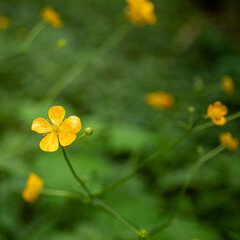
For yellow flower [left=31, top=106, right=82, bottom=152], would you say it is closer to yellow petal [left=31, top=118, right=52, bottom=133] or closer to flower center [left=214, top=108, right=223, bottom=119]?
yellow petal [left=31, top=118, right=52, bottom=133]

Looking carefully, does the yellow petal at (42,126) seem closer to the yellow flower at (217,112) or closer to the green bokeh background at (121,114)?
the green bokeh background at (121,114)

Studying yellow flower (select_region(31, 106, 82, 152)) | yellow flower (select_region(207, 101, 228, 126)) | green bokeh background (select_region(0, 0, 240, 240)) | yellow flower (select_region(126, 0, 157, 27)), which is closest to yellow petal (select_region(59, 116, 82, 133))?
yellow flower (select_region(31, 106, 82, 152))

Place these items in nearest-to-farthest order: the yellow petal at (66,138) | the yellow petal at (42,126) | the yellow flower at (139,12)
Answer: the yellow petal at (66,138), the yellow petal at (42,126), the yellow flower at (139,12)

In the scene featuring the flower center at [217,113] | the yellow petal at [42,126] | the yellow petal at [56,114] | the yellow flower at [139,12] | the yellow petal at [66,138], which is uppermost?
the yellow flower at [139,12]

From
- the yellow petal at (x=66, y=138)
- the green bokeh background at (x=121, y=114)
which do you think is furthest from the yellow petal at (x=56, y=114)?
the green bokeh background at (x=121, y=114)

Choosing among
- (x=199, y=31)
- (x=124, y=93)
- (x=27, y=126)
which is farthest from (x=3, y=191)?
(x=199, y=31)

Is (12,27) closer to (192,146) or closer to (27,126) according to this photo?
(27,126)

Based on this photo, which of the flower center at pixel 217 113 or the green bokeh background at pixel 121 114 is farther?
the green bokeh background at pixel 121 114
